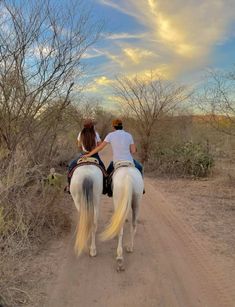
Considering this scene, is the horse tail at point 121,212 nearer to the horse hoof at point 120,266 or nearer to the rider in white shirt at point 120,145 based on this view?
the horse hoof at point 120,266

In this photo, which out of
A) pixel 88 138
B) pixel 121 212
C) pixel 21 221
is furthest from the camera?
pixel 88 138

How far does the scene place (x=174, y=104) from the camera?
19.3m

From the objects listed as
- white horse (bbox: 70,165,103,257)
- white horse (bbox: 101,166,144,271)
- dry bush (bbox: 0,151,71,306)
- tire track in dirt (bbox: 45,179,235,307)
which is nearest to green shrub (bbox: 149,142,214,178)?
tire track in dirt (bbox: 45,179,235,307)

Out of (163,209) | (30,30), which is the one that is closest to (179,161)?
(163,209)

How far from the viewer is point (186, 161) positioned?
15.7 metres

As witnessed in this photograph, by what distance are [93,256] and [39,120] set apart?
6166mm

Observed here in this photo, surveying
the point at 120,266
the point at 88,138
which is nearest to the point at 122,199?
the point at 120,266

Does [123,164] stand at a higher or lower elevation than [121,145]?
lower

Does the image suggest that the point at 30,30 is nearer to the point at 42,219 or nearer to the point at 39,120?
the point at 39,120

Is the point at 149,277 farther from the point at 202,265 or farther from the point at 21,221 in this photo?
the point at 21,221

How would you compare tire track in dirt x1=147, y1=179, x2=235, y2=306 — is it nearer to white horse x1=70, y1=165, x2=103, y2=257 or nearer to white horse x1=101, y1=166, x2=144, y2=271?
white horse x1=101, y1=166, x2=144, y2=271

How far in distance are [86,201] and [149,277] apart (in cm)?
159

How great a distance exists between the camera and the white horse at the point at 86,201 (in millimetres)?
6211

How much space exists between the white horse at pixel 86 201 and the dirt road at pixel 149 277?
0.33m
